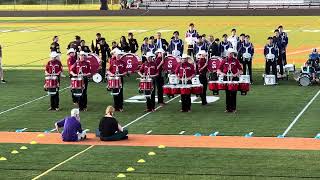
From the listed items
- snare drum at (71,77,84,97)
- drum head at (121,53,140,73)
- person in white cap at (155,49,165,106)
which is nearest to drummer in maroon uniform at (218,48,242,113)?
person in white cap at (155,49,165,106)

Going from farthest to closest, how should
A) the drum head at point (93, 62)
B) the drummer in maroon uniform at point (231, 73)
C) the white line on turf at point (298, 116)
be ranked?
the drum head at point (93, 62) < the drummer in maroon uniform at point (231, 73) < the white line on turf at point (298, 116)

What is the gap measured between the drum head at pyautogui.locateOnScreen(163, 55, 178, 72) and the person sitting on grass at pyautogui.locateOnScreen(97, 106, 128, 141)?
7064 mm

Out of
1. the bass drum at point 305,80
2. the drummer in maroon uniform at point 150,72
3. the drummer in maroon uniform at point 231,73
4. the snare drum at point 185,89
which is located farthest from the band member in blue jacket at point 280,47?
the snare drum at point 185,89

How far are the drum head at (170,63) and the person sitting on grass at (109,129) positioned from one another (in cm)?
706

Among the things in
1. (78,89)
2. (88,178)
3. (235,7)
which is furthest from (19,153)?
(235,7)

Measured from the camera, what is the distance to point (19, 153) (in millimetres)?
20359

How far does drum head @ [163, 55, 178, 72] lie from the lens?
2859 centimetres

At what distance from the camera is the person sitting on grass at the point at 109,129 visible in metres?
21.5

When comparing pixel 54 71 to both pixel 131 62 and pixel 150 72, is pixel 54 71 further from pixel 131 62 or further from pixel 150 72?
pixel 150 72

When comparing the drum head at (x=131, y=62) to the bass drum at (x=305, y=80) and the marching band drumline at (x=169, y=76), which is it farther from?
the bass drum at (x=305, y=80)

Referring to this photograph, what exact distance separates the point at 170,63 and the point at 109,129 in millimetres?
7548

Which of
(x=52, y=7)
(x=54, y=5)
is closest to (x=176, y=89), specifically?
(x=52, y=7)

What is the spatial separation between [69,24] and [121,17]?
10.4 meters

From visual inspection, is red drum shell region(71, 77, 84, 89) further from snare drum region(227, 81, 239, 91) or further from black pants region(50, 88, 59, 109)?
snare drum region(227, 81, 239, 91)
